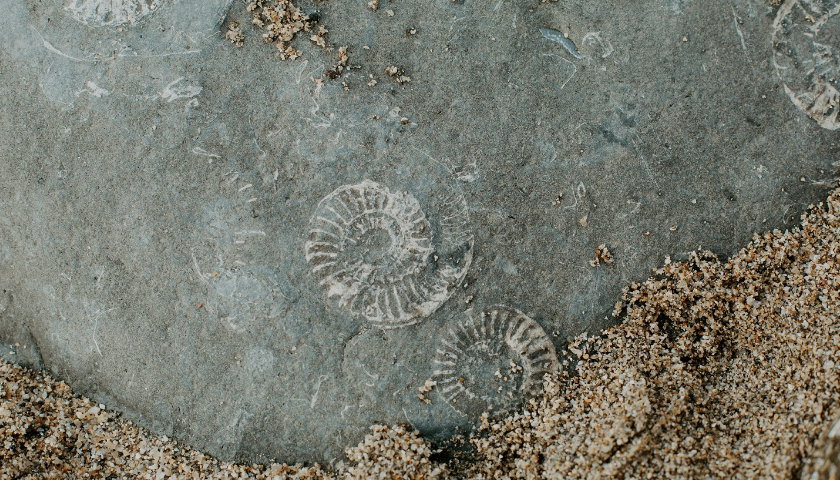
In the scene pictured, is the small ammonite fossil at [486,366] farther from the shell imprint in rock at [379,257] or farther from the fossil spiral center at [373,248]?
the fossil spiral center at [373,248]

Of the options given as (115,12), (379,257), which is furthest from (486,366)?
(115,12)

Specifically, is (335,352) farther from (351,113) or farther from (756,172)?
(756,172)

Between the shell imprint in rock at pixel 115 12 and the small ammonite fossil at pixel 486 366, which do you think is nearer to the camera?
the small ammonite fossil at pixel 486 366

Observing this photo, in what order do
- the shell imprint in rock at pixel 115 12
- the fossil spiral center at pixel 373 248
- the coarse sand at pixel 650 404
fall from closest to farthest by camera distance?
the coarse sand at pixel 650 404 < the fossil spiral center at pixel 373 248 < the shell imprint in rock at pixel 115 12

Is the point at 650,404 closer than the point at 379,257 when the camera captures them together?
Yes

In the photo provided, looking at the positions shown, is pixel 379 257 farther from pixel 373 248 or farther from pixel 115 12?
pixel 115 12

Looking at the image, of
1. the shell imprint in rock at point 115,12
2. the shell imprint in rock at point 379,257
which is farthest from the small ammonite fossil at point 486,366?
the shell imprint in rock at point 115,12
